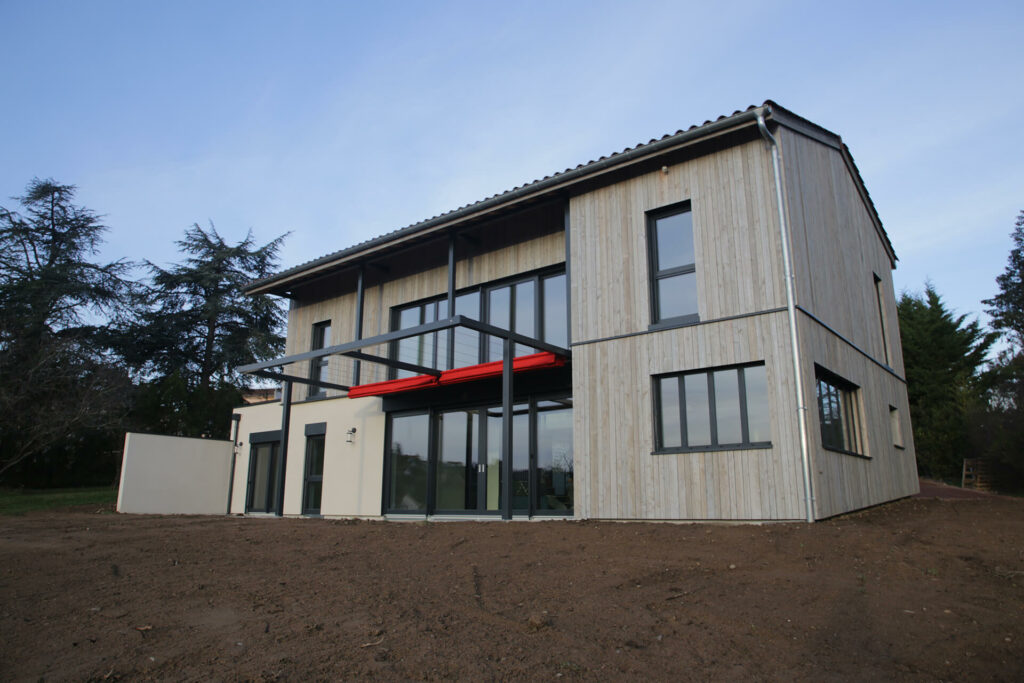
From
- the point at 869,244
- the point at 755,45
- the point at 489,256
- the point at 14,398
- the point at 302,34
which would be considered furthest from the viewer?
the point at 14,398

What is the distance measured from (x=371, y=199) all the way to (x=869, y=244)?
36.5 ft

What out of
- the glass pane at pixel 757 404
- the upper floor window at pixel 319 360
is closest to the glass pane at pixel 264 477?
the upper floor window at pixel 319 360

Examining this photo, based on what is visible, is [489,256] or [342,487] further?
[342,487]

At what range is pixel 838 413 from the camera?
31.6ft

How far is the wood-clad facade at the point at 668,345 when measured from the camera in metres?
8.20

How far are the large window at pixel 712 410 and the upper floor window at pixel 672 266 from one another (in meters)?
0.90

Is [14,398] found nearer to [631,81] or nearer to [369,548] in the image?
[369,548]

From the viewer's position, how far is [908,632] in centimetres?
383

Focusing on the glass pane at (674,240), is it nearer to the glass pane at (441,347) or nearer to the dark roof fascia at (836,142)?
the dark roof fascia at (836,142)

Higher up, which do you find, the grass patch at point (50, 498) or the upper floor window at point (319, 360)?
the upper floor window at point (319, 360)

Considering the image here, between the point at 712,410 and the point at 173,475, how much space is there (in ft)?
43.7

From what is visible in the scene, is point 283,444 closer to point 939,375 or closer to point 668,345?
point 668,345

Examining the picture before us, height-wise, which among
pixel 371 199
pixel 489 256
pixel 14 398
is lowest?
pixel 14 398

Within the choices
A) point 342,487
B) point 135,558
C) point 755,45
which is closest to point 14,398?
point 342,487
